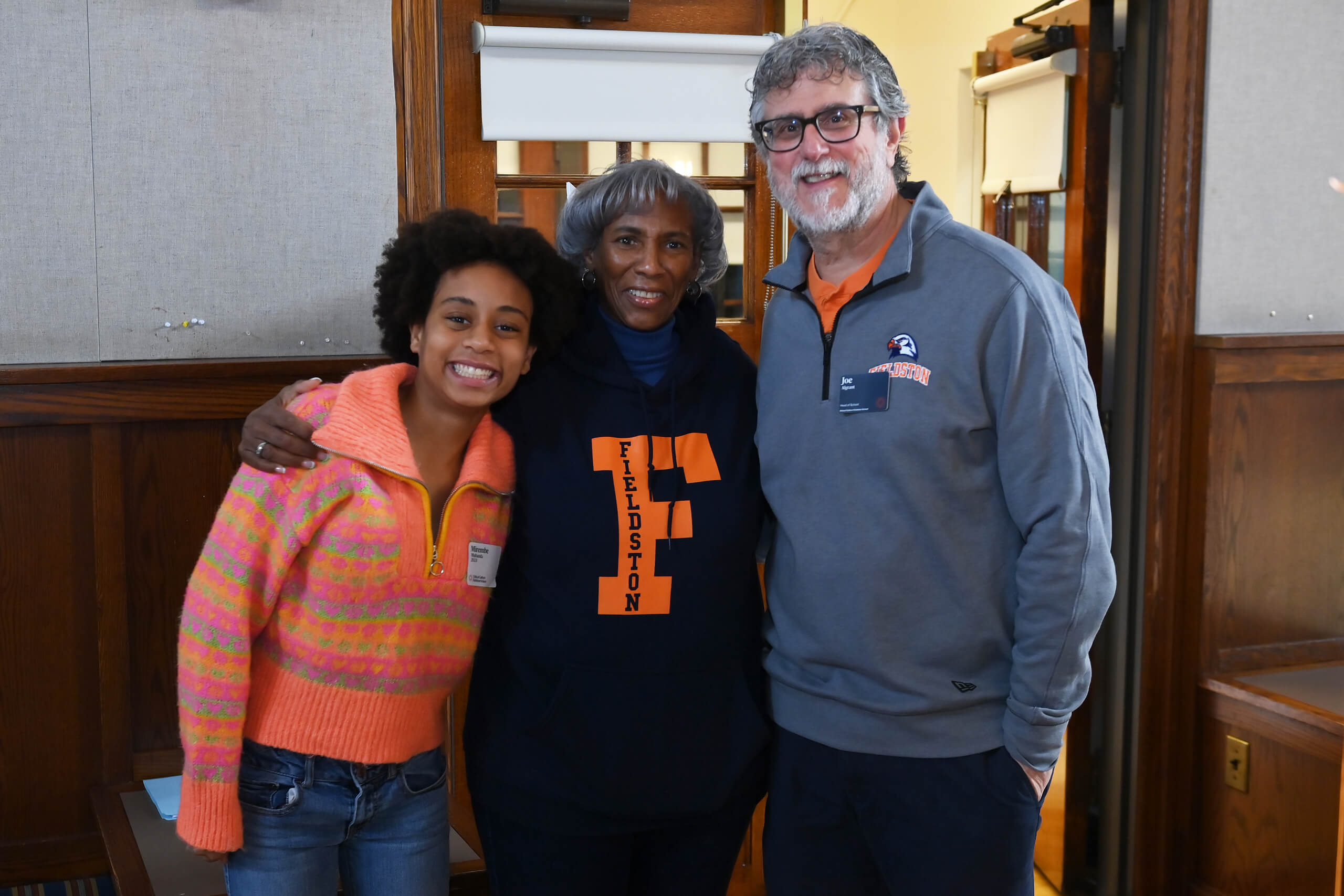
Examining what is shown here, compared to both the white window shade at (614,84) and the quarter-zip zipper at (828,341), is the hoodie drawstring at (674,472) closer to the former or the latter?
the quarter-zip zipper at (828,341)

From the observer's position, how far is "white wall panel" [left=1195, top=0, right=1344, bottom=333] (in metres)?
2.69

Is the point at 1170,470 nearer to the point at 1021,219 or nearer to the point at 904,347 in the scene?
the point at 1021,219

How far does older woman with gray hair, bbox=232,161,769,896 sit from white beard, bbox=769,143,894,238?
0.24 metres

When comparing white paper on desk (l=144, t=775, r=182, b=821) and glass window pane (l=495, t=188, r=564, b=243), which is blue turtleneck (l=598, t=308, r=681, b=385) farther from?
white paper on desk (l=144, t=775, r=182, b=821)

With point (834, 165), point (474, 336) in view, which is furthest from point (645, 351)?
point (834, 165)

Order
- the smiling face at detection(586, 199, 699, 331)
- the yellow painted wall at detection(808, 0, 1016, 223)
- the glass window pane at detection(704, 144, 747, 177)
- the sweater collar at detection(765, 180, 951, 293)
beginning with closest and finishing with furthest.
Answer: the sweater collar at detection(765, 180, 951, 293), the smiling face at detection(586, 199, 699, 331), the glass window pane at detection(704, 144, 747, 177), the yellow painted wall at detection(808, 0, 1016, 223)

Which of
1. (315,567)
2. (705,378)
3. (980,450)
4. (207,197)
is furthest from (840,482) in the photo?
(207,197)

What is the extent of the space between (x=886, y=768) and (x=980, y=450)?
458mm

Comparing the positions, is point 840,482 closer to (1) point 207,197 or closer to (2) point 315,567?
(2) point 315,567

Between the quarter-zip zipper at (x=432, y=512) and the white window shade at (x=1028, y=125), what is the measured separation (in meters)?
1.94

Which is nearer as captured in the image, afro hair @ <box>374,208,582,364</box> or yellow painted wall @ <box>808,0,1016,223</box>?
afro hair @ <box>374,208,582,364</box>

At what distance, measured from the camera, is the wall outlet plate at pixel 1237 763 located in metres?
2.64

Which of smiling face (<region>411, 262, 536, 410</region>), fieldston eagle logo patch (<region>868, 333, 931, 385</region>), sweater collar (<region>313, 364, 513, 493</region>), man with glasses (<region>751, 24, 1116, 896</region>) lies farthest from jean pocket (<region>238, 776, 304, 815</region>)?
fieldston eagle logo patch (<region>868, 333, 931, 385</region>)

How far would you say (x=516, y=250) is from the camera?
1675mm
